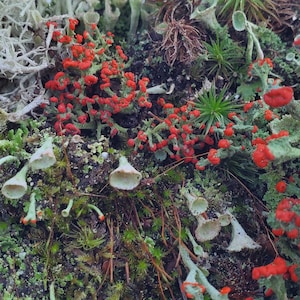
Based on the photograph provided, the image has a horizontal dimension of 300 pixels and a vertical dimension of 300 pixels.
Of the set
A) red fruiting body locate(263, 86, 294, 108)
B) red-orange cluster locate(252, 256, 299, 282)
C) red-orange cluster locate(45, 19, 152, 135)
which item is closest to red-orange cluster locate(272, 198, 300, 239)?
red-orange cluster locate(252, 256, 299, 282)

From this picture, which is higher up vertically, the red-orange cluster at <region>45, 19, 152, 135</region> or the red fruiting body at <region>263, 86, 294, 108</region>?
the red fruiting body at <region>263, 86, 294, 108</region>

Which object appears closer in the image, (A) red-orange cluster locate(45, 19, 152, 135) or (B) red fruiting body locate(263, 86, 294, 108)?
(B) red fruiting body locate(263, 86, 294, 108)

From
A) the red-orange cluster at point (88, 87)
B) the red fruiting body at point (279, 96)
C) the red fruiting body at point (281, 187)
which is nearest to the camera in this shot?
the red fruiting body at point (279, 96)

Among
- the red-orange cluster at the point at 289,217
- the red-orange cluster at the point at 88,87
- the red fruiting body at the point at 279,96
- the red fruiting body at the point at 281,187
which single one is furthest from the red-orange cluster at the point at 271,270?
the red-orange cluster at the point at 88,87

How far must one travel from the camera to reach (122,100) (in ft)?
6.15

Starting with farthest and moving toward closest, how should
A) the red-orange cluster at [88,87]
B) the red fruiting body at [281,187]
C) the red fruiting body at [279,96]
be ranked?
the red-orange cluster at [88,87] < the red fruiting body at [281,187] < the red fruiting body at [279,96]

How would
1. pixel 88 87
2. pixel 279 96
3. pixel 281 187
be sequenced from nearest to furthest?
pixel 279 96
pixel 281 187
pixel 88 87

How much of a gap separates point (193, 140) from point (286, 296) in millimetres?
710

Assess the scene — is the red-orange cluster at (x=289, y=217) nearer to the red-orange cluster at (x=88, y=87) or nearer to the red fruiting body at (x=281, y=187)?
the red fruiting body at (x=281, y=187)

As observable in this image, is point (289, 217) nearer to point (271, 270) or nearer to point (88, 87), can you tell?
point (271, 270)

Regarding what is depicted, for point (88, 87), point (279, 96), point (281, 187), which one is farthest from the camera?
point (88, 87)

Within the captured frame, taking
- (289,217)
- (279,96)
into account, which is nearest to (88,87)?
(279,96)

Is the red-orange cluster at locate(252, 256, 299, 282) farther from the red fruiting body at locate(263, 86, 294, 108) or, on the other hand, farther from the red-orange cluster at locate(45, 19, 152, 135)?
the red-orange cluster at locate(45, 19, 152, 135)

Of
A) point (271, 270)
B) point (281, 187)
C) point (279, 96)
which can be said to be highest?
point (279, 96)
